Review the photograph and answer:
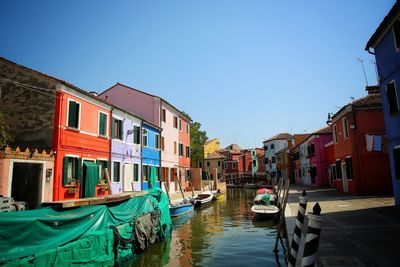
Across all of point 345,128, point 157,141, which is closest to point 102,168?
point 157,141

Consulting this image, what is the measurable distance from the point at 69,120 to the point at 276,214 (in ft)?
40.6

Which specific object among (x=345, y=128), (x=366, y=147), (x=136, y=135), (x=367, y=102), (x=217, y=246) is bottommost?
(x=217, y=246)

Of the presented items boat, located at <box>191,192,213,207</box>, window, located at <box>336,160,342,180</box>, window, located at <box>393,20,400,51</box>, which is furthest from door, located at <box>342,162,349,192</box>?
window, located at <box>393,20,400,51</box>

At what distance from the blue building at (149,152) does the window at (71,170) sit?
8819mm

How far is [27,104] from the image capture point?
15.6 m

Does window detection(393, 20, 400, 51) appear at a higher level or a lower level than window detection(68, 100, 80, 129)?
higher

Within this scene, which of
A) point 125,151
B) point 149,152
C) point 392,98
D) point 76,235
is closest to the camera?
point 76,235

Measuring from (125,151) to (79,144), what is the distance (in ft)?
18.3

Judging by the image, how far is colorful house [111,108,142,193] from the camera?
20266mm

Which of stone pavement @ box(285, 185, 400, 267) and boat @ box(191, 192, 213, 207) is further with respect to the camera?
boat @ box(191, 192, 213, 207)

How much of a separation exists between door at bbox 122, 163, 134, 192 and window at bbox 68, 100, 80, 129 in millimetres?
6169

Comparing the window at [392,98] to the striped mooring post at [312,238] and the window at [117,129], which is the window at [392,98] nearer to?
the striped mooring post at [312,238]

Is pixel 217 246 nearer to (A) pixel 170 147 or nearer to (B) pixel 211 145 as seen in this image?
(A) pixel 170 147

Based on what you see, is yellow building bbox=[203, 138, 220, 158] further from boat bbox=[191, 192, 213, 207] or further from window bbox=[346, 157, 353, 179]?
window bbox=[346, 157, 353, 179]
